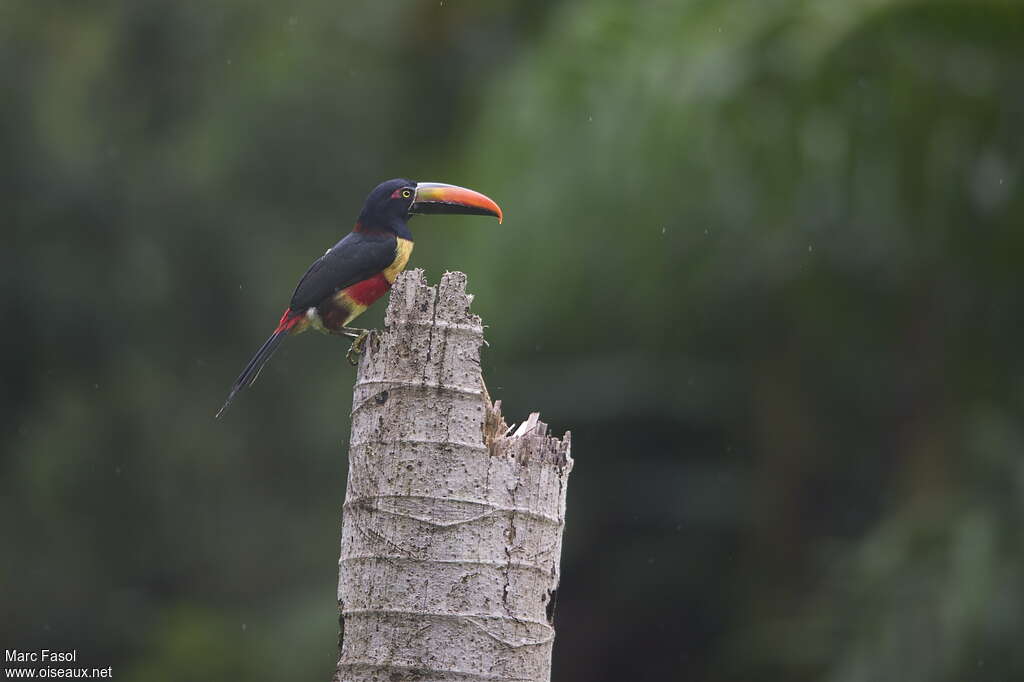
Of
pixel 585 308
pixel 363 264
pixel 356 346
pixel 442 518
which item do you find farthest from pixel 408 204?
pixel 585 308

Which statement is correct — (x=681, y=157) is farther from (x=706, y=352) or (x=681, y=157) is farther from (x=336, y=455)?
(x=336, y=455)

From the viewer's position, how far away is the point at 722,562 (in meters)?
10.6

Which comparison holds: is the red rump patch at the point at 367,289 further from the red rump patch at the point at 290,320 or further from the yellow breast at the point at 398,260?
the red rump patch at the point at 290,320

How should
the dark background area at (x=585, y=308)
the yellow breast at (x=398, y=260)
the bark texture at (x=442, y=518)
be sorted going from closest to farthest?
the bark texture at (x=442, y=518) → the yellow breast at (x=398, y=260) → the dark background area at (x=585, y=308)

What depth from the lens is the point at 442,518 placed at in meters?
3.81

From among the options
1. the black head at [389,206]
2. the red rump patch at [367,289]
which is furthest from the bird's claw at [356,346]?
the black head at [389,206]

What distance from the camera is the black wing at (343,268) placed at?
5.08m

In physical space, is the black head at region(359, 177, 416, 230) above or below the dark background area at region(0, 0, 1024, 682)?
below

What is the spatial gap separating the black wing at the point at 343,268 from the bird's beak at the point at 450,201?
0.72 feet

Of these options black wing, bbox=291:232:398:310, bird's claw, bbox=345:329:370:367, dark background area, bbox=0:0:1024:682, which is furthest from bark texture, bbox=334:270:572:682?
dark background area, bbox=0:0:1024:682

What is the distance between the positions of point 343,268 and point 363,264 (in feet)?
0.22

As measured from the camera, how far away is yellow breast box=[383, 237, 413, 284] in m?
5.21

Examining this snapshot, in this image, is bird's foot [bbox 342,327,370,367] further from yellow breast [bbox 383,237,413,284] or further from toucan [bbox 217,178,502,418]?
yellow breast [bbox 383,237,413,284]

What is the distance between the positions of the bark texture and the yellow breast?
1232 mm
